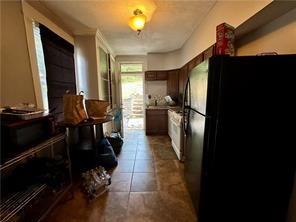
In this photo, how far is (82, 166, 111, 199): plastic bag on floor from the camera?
2066mm

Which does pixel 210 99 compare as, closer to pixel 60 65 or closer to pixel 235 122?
pixel 235 122

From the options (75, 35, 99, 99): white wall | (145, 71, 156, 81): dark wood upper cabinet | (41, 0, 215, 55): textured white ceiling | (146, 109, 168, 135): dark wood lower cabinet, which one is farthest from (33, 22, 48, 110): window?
(145, 71, 156, 81): dark wood upper cabinet

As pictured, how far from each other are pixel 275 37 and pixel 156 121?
3.45m

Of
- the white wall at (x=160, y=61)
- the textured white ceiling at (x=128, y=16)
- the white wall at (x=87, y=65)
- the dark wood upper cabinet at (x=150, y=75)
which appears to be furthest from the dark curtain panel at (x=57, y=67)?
the white wall at (x=160, y=61)

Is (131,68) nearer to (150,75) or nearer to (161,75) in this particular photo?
(150,75)

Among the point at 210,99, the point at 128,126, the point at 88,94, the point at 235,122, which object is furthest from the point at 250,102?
the point at 128,126

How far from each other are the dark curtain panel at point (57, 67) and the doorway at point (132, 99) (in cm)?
280

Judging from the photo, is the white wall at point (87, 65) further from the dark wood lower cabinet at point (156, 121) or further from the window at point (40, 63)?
the dark wood lower cabinet at point (156, 121)

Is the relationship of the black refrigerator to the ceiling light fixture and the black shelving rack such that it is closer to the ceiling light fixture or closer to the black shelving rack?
the ceiling light fixture

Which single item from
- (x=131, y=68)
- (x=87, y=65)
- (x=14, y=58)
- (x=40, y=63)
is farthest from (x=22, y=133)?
(x=131, y=68)

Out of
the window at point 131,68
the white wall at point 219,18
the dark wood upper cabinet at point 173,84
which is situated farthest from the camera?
the window at point 131,68

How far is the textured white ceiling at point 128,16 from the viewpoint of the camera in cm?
206

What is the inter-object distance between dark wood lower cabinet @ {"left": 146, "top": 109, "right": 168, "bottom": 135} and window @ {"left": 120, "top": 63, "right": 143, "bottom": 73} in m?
1.60

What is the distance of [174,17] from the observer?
2.48m
